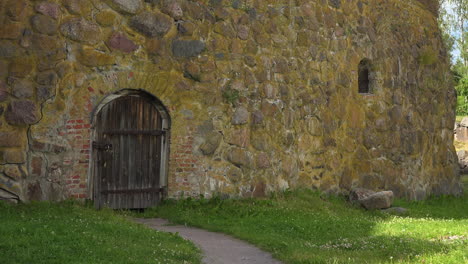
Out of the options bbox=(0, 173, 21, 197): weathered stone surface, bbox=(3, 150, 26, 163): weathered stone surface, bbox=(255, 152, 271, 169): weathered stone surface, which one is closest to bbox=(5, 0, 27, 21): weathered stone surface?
bbox=(3, 150, 26, 163): weathered stone surface

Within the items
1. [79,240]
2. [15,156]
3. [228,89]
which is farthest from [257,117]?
[79,240]

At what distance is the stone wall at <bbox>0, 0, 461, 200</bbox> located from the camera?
8.44 m

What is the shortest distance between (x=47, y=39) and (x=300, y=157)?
220 inches

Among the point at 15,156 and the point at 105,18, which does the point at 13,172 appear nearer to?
the point at 15,156

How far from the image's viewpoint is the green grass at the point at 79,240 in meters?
5.52

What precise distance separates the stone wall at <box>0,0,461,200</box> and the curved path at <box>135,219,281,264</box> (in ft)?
4.72

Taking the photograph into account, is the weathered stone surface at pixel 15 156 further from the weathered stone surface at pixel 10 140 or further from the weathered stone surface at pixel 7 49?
the weathered stone surface at pixel 7 49

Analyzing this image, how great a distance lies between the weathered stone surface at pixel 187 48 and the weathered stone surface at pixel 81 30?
54.9 inches

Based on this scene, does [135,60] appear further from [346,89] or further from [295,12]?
[346,89]

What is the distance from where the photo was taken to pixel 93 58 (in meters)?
8.89

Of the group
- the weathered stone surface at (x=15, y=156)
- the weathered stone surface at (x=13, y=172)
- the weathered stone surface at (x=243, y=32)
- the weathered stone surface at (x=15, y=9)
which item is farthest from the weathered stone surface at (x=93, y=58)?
the weathered stone surface at (x=243, y=32)

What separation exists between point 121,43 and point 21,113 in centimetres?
202

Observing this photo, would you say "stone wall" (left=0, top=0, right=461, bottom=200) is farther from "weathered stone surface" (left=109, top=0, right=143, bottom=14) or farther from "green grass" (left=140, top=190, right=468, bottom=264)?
"green grass" (left=140, top=190, right=468, bottom=264)

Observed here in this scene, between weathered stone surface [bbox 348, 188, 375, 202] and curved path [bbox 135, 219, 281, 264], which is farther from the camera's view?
weathered stone surface [bbox 348, 188, 375, 202]
